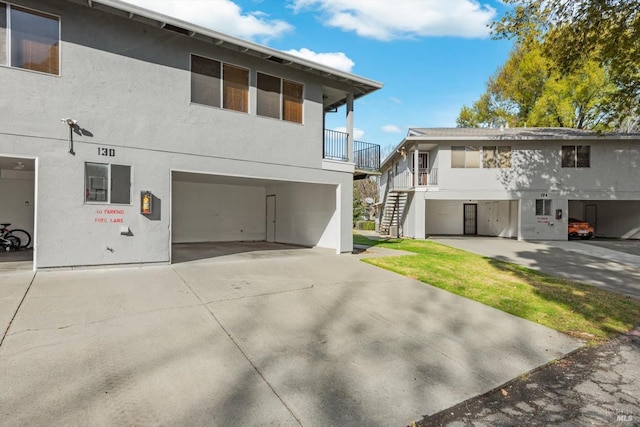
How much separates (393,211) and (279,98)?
13429 mm

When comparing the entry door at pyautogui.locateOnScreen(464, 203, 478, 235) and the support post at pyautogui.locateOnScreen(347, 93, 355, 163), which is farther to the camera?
the entry door at pyautogui.locateOnScreen(464, 203, 478, 235)

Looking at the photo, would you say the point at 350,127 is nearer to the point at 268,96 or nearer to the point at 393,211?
the point at 268,96

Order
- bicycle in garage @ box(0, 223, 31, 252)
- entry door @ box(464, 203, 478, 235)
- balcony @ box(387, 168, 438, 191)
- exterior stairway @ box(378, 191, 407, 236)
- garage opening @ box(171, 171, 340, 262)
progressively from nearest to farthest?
bicycle in garage @ box(0, 223, 31, 252) < garage opening @ box(171, 171, 340, 262) < balcony @ box(387, 168, 438, 191) < exterior stairway @ box(378, 191, 407, 236) < entry door @ box(464, 203, 478, 235)

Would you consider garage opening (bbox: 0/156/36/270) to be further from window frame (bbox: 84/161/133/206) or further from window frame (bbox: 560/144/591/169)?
window frame (bbox: 560/144/591/169)

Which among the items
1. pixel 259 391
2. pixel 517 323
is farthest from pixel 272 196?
pixel 259 391

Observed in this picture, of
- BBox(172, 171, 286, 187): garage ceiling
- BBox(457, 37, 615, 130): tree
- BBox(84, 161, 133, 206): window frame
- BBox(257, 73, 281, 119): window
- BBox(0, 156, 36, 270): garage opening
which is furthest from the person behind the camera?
BBox(457, 37, 615, 130): tree

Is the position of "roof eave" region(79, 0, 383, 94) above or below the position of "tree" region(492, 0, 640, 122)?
below

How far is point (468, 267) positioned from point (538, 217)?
11.4 m

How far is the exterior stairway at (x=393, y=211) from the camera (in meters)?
20.7

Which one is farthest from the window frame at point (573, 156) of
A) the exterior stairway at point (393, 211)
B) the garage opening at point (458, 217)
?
the exterior stairway at point (393, 211)

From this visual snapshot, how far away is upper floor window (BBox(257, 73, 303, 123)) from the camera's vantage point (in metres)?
9.59

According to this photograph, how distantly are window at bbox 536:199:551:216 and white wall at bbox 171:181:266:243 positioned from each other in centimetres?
1488

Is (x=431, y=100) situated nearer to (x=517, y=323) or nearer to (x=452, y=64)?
(x=452, y=64)

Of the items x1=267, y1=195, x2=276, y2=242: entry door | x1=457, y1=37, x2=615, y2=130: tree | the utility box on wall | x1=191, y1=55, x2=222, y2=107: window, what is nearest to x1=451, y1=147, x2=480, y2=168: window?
x1=457, y1=37, x2=615, y2=130: tree
